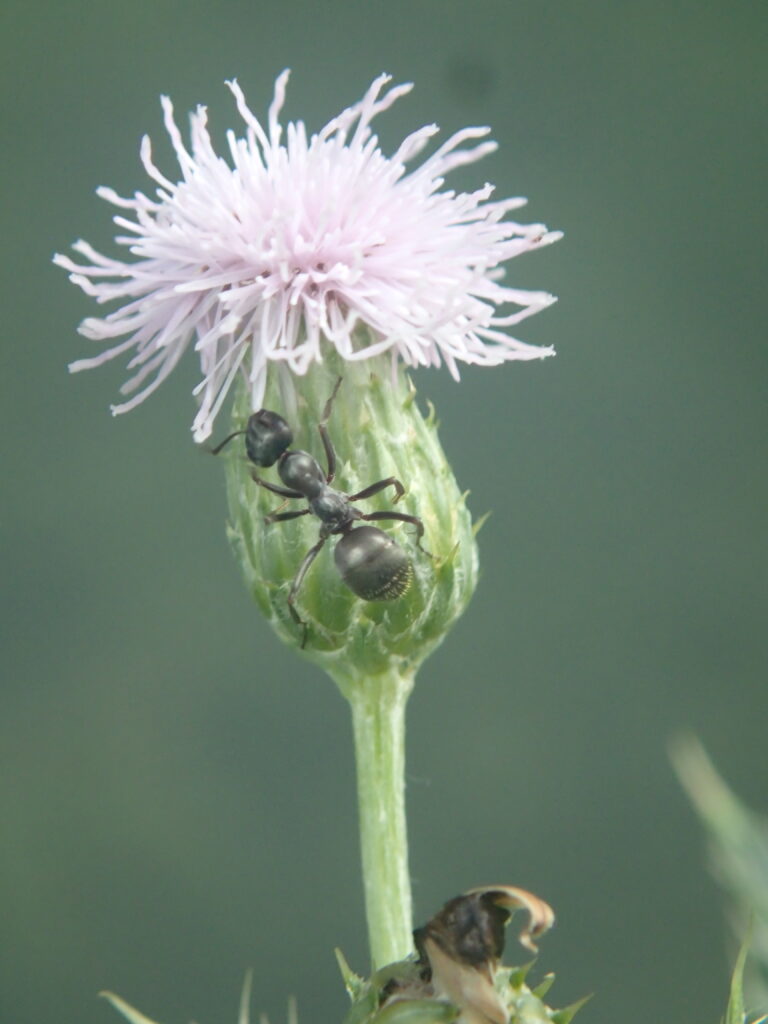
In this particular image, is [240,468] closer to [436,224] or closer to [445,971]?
[436,224]

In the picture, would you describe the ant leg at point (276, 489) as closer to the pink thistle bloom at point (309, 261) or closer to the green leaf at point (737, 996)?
the pink thistle bloom at point (309, 261)

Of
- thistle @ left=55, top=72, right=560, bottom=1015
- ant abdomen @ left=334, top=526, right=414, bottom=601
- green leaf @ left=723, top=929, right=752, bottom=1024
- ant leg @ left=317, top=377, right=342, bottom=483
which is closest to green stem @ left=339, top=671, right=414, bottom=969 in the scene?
thistle @ left=55, top=72, right=560, bottom=1015

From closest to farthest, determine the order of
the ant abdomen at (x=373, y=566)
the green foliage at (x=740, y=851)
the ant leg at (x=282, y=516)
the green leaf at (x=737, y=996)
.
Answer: the green foliage at (x=740, y=851) → the green leaf at (x=737, y=996) → the ant abdomen at (x=373, y=566) → the ant leg at (x=282, y=516)

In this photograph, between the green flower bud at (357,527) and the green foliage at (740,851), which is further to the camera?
the green flower bud at (357,527)

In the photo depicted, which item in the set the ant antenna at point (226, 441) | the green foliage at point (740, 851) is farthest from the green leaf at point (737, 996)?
the ant antenna at point (226, 441)

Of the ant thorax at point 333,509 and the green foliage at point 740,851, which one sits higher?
the ant thorax at point 333,509

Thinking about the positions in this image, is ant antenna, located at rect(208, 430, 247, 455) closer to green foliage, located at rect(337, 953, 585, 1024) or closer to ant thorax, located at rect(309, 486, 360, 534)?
ant thorax, located at rect(309, 486, 360, 534)

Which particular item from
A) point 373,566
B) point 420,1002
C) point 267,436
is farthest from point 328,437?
point 420,1002

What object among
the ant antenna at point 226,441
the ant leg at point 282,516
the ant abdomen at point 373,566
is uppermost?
the ant antenna at point 226,441
